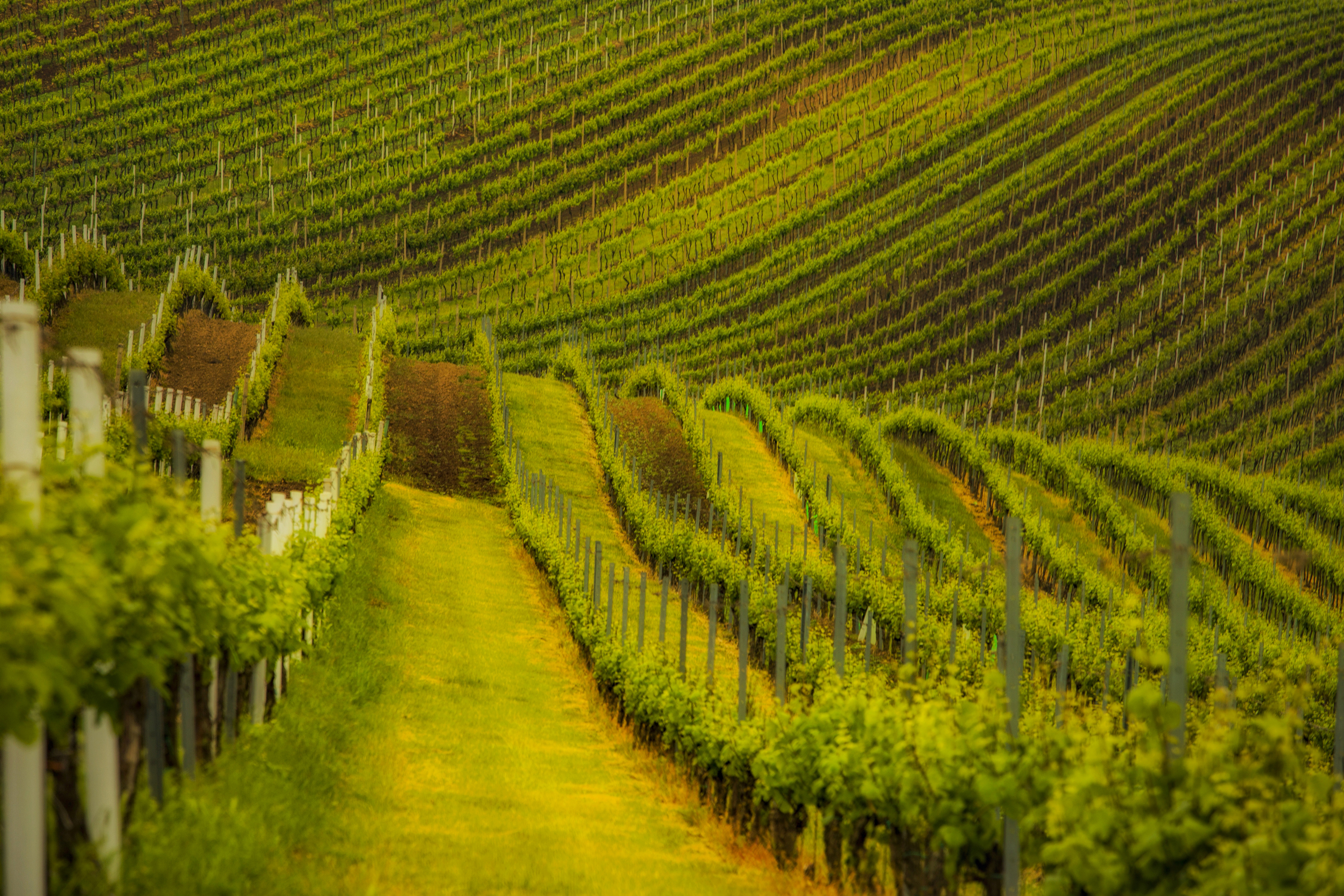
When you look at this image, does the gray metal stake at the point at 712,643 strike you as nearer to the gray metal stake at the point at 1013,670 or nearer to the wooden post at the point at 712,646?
the wooden post at the point at 712,646

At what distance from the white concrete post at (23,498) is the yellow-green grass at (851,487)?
27903 millimetres

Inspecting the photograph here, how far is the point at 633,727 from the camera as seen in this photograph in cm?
1575

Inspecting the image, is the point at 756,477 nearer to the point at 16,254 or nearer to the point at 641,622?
the point at 641,622

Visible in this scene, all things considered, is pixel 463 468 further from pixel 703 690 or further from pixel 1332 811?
pixel 1332 811

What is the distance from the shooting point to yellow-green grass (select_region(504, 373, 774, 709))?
21641mm

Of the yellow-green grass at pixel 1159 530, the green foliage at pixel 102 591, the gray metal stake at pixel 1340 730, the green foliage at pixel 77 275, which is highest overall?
the green foliage at pixel 77 275

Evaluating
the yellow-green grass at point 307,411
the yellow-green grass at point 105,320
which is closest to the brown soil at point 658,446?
the yellow-green grass at point 307,411

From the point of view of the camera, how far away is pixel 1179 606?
6609mm

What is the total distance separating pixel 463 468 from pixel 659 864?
28.8m

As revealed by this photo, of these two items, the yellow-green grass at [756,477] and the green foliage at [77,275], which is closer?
the yellow-green grass at [756,477]

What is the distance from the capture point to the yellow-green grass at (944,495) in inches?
1612

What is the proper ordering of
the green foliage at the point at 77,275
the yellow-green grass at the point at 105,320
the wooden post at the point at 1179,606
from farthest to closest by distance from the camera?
the green foliage at the point at 77,275, the yellow-green grass at the point at 105,320, the wooden post at the point at 1179,606

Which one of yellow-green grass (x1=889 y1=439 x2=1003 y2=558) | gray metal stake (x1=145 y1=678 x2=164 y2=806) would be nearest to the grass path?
gray metal stake (x1=145 y1=678 x2=164 y2=806)

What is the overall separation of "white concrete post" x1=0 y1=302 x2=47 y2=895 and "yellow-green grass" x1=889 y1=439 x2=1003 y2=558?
34341 millimetres
